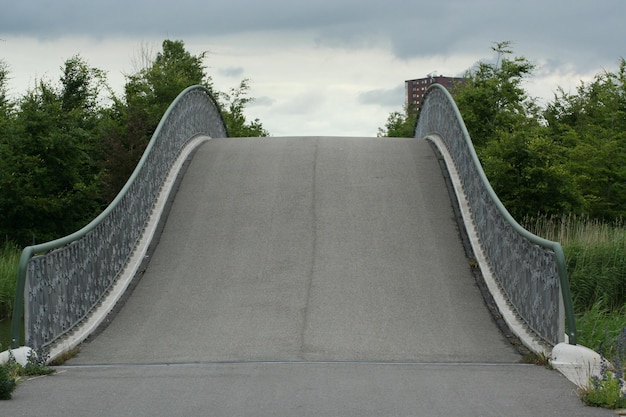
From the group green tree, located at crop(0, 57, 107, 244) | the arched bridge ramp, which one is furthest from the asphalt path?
green tree, located at crop(0, 57, 107, 244)

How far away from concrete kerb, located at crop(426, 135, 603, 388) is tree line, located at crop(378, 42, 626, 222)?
5.45 m

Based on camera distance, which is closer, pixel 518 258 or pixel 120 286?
pixel 518 258

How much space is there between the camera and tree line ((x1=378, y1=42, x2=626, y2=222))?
2286 cm

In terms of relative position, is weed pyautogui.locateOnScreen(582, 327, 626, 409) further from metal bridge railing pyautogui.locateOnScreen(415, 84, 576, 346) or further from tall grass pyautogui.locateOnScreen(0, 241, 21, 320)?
tall grass pyautogui.locateOnScreen(0, 241, 21, 320)

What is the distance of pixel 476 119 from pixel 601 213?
7.12m

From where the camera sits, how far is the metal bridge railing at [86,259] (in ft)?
32.7

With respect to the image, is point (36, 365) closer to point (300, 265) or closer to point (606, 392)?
point (606, 392)

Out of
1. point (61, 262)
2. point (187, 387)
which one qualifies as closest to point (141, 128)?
point (61, 262)

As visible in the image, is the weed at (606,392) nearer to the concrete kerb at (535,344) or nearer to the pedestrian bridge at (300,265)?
the concrete kerb at (535,344)

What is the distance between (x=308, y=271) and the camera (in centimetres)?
1429

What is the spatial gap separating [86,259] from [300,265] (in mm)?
3498

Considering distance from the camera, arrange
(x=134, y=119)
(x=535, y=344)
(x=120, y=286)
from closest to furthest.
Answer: (x=535, y=344) < (x=120, y=286) < (x=134, y=119)

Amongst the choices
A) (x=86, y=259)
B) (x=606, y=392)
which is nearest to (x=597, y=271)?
(x=86, y=259)

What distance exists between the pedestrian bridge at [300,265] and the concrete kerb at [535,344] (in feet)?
0.16
